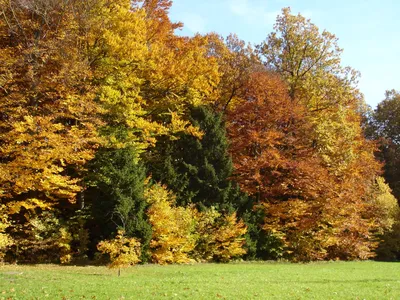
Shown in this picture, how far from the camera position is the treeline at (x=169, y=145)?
23.3 meters

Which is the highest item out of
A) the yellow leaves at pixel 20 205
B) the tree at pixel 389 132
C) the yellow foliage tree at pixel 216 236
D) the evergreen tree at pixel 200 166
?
→ the tree at pixel 389 132

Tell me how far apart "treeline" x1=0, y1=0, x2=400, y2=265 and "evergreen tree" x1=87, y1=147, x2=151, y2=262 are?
0.08 m

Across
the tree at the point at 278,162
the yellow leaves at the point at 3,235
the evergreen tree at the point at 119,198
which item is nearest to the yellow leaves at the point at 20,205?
the yellow leaves at the point at 3,235

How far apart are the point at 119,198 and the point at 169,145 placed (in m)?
8.12

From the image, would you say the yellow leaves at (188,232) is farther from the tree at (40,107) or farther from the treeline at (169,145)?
the tree at (40,107)

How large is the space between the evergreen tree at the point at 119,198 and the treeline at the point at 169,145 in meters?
0.08

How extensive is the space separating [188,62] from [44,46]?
393 inches

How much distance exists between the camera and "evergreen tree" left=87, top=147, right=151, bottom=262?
23.5 metres

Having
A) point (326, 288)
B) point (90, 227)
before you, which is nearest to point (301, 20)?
point (90, 227)

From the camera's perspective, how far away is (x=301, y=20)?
36.0 meters

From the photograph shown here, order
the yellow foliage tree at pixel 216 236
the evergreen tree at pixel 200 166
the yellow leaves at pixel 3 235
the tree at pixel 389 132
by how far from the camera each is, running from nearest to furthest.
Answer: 1. the yellow leaves at pixel 3 235
2. the yellow foliage tree at pixel 216 236
3. the evergreen tree at pixel 200 166
4. the tree at pixel 389 132

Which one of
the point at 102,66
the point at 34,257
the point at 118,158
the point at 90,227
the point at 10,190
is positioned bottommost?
the point at 34,257

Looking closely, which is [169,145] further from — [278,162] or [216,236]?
[278,162]

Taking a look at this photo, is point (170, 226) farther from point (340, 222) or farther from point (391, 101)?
point (391, 101)
